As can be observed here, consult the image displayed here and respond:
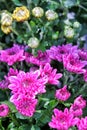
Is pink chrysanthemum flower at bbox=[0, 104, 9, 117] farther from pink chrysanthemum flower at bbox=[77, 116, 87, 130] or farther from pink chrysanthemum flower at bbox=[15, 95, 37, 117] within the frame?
pink chrysanthemum flower at bbox=[77, 116, 87, 130]

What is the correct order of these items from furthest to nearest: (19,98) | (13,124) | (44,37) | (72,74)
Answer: (44,37), (72,74), (13,124), (19,98)

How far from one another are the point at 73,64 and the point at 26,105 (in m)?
0.30

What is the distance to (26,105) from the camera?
1553 millimetres

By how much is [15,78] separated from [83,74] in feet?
1.06

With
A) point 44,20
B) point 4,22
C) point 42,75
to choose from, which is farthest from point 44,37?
point 42,75

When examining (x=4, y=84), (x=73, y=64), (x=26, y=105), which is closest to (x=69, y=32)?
(x=73, y=64)

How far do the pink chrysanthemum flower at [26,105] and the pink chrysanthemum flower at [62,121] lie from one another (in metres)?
0.08

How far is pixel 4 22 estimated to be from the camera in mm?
1876

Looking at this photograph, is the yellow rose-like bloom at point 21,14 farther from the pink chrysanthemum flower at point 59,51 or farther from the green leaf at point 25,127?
the green leaf at point 25,127

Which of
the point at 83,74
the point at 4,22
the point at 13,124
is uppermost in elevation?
the point at 4,22

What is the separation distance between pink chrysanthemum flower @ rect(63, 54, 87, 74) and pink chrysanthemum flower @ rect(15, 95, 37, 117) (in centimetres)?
23

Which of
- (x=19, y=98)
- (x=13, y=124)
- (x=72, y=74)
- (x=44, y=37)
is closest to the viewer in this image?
(x=19, y=98)

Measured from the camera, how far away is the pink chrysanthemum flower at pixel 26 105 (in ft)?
5.08

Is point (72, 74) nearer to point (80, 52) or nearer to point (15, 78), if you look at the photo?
point (80, 52)
